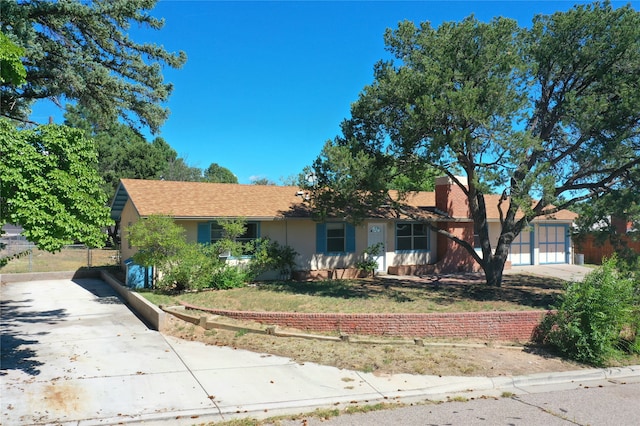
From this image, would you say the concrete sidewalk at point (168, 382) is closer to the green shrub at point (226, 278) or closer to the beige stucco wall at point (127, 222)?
the green shrub at point (226, 278)

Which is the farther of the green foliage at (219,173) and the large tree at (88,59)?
the green foliage at (219,173)

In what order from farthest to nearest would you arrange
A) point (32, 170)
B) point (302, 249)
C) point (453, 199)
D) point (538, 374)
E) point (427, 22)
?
point (453, 199) < point (302, 249) < point (427, 22) < point (538, 374) < point (32, 170)

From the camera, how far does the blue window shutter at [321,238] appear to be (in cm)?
1867

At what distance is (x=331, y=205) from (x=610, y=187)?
30.2 feet

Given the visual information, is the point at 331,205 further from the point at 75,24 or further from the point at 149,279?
the point at 75,24

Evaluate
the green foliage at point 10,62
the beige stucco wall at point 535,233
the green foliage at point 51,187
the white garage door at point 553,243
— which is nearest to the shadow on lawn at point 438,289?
the beige stucco wall at point 535,233

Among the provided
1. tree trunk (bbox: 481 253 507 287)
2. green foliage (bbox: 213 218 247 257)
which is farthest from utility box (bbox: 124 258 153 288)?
tree trunk (bbox: 481 253 507 287)

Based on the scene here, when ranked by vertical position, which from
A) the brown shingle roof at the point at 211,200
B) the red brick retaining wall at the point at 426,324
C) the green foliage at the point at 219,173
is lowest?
the red brick retaining wall at the point at 426,324

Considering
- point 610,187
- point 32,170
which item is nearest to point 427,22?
point 610,187

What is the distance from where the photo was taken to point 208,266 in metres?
15.1

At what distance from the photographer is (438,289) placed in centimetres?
1623

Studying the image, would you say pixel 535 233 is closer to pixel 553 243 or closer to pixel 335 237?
pixel 553 243

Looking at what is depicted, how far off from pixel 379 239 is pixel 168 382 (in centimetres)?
1351

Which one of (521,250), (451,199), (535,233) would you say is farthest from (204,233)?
(535,233)
